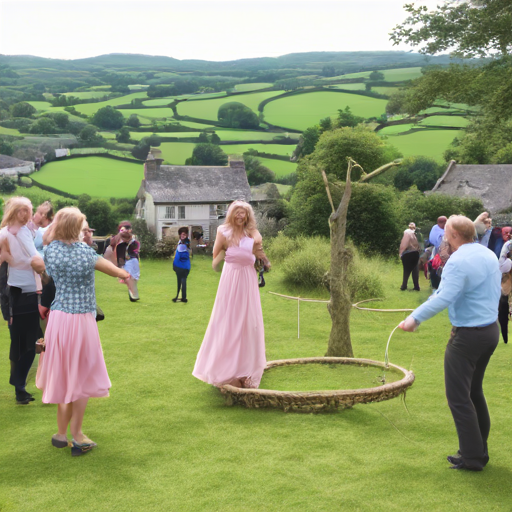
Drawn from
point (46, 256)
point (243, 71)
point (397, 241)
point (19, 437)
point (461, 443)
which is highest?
point (243, 71)

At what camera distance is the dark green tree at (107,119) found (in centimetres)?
6169

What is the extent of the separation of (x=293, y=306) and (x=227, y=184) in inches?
970

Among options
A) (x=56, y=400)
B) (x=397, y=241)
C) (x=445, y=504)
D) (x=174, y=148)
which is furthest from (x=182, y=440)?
(x=174, y=148)

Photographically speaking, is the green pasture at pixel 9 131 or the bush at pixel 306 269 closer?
the bush at pixel 306 269

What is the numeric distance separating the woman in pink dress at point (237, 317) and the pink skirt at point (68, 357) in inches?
77.5

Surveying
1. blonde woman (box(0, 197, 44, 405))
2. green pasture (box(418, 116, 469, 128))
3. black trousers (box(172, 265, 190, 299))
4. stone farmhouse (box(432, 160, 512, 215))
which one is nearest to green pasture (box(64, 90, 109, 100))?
green pasture (box(418, 116, 469, 128))

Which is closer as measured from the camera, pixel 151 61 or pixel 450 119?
pixel 450 119

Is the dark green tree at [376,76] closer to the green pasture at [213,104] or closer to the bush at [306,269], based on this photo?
the green pasture at [213,104]

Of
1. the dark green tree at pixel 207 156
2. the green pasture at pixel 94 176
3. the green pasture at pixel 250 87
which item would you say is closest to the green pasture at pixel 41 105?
the green pasture at pixel 94 176

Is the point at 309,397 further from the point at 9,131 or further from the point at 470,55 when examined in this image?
the point at 9,131

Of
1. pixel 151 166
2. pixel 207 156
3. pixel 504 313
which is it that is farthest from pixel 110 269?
pixel 207 156

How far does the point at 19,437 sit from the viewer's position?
6.53 m

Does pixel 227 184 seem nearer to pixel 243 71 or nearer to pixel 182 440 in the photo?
pixel 182 440

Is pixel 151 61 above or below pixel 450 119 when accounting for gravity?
above
